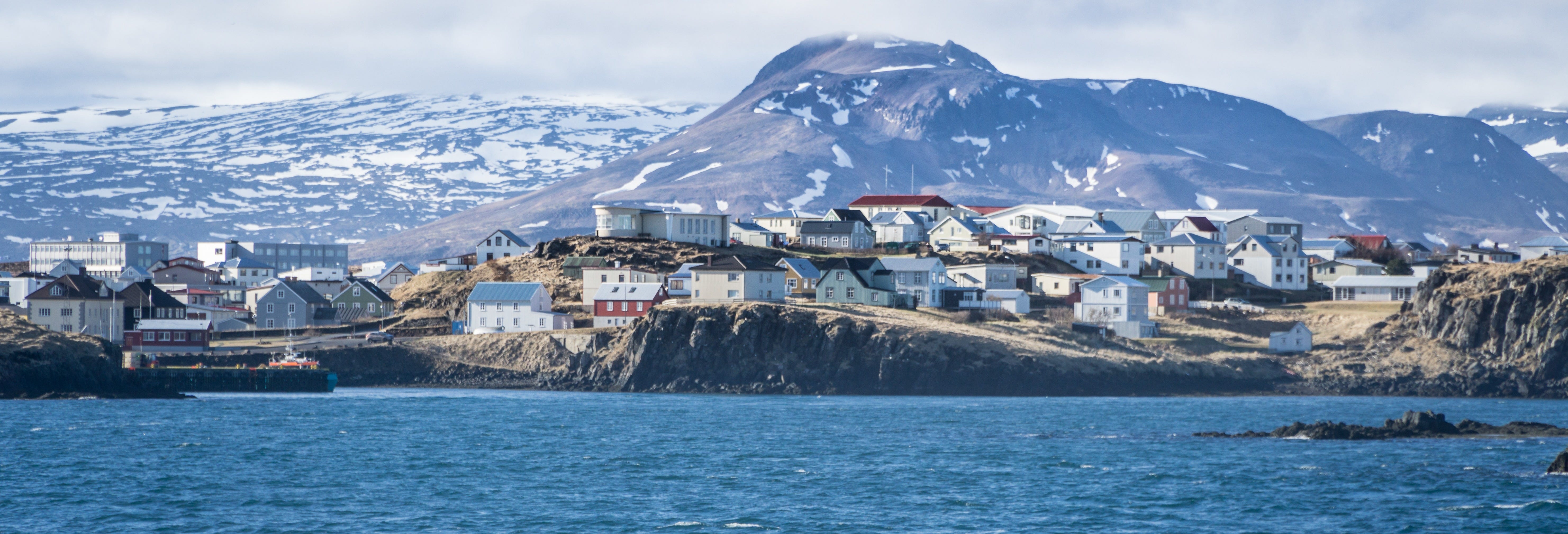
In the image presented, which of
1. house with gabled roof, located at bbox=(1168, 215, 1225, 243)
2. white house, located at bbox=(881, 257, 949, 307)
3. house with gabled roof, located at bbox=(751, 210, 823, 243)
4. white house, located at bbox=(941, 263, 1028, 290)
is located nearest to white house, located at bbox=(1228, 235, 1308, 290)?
house with gabled roof, located at bbox=(1168, 215, 1225, 243)

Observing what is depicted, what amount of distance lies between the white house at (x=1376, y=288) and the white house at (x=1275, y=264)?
5625 millimetres

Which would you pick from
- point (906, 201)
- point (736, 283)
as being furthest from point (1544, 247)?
point (736, 283)

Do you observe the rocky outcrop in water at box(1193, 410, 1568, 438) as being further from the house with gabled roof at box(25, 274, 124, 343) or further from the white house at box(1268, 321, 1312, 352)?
the house with gabled roof at box(25, 274, 124, 343)

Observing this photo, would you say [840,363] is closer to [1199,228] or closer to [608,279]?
[608,279]

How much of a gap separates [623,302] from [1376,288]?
5582cm

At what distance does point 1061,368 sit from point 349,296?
55766mm

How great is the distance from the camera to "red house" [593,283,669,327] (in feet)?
324

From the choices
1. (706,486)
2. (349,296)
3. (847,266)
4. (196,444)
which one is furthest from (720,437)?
(349,296)

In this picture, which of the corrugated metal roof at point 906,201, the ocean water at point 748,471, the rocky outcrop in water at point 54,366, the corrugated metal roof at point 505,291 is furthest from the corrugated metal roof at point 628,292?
the corrugated metal roof at point 906,201

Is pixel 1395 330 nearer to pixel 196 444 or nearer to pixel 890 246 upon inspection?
pixel 890 246

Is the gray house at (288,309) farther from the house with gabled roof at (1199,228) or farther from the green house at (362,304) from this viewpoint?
the house with gabled roof at (1199,228)

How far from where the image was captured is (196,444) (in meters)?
60.0

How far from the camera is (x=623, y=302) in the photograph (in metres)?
99.5

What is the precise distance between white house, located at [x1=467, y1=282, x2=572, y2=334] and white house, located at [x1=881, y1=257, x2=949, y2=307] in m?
22.1
